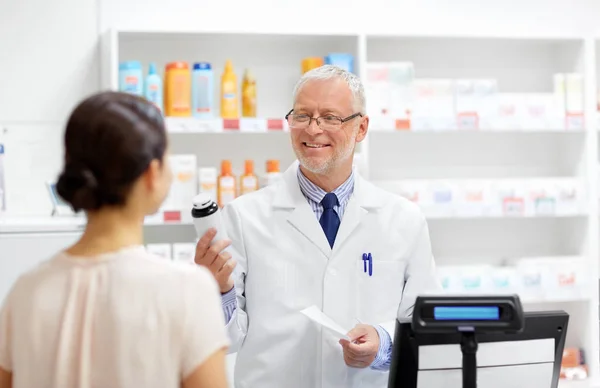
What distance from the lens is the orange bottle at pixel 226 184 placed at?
3.73 m

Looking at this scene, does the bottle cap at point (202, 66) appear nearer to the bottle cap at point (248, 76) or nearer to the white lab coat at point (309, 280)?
the bottle cap at point (248, 76)

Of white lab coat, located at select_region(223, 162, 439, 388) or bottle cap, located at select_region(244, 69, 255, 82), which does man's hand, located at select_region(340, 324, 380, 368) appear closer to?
white lab coat, located at select_region(223, 162, 439, 388)

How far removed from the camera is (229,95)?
12.4 ft

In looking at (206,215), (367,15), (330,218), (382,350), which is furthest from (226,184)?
(206,215)

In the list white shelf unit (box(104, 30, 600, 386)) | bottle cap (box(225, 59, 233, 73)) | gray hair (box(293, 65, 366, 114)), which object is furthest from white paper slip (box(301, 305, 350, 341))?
bottle cap (box(225, 59, 233, 73))

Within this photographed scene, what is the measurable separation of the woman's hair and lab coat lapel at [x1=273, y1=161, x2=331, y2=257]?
3.96ft

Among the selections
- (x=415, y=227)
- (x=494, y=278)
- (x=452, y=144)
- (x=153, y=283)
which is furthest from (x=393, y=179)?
(x=153, y=283)

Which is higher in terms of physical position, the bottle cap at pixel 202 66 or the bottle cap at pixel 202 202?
the bottle cap at pixel 202 66

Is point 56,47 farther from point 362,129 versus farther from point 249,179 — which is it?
point 362,129

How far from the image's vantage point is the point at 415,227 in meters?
2.49

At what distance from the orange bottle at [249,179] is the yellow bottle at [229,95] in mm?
243

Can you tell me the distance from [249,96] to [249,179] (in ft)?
1.39

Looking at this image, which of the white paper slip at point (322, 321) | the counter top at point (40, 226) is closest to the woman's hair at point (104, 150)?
the white paper slip at point (322, 321)

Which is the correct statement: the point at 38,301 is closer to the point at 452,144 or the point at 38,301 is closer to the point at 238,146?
the point at 238,146
